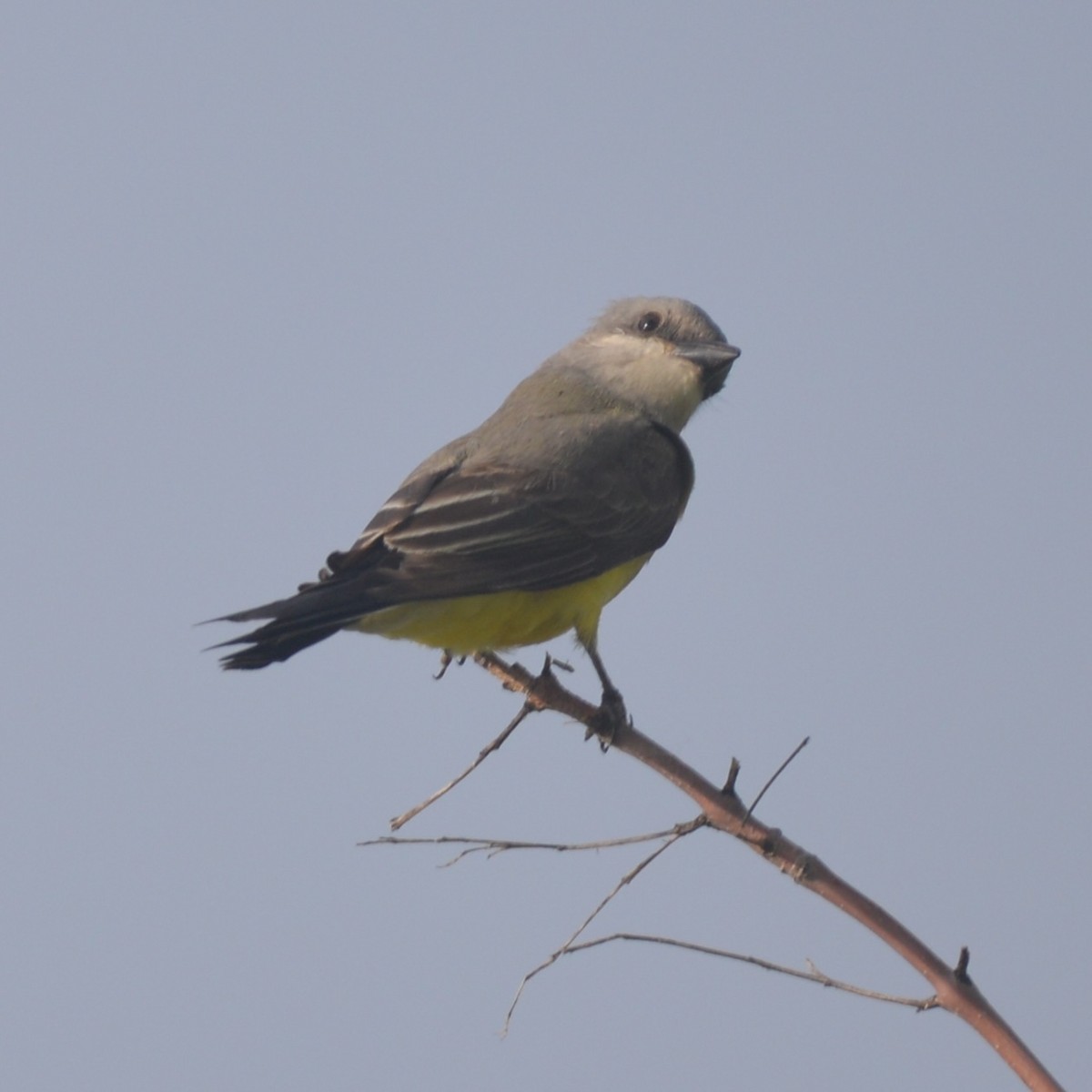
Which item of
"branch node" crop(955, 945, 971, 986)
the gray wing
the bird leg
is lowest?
"branch node" crop(955, 945, 971, 986)

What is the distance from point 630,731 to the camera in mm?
5109

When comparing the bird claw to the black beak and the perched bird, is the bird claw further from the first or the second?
the black beak

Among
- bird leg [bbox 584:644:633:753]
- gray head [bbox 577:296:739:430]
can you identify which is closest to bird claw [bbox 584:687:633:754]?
bird leg [bbox 584:644:633:753]

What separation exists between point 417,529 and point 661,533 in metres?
1.36

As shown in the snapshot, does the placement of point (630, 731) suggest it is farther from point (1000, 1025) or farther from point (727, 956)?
point (1000, 1025)

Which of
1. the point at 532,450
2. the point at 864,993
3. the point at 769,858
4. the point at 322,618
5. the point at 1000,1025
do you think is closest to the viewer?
the point at 1000,1025

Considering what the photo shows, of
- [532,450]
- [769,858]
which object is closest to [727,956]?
[769,858]

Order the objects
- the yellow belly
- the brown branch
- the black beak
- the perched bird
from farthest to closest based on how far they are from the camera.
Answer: the black beak
the yellow belly
the perched bird
the brown branch

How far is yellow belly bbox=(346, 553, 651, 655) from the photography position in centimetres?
618

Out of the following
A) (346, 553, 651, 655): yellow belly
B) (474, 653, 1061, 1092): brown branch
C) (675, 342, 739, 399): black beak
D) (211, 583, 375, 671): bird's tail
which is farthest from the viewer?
(675, 342, 739, 399): black beak

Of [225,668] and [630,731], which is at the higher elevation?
[225,668]

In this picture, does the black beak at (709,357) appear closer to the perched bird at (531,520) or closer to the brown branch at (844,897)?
the perched bird at (531,520)

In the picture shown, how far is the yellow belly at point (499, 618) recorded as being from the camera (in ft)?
20.3

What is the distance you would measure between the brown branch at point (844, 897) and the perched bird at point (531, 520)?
113 centimetres
